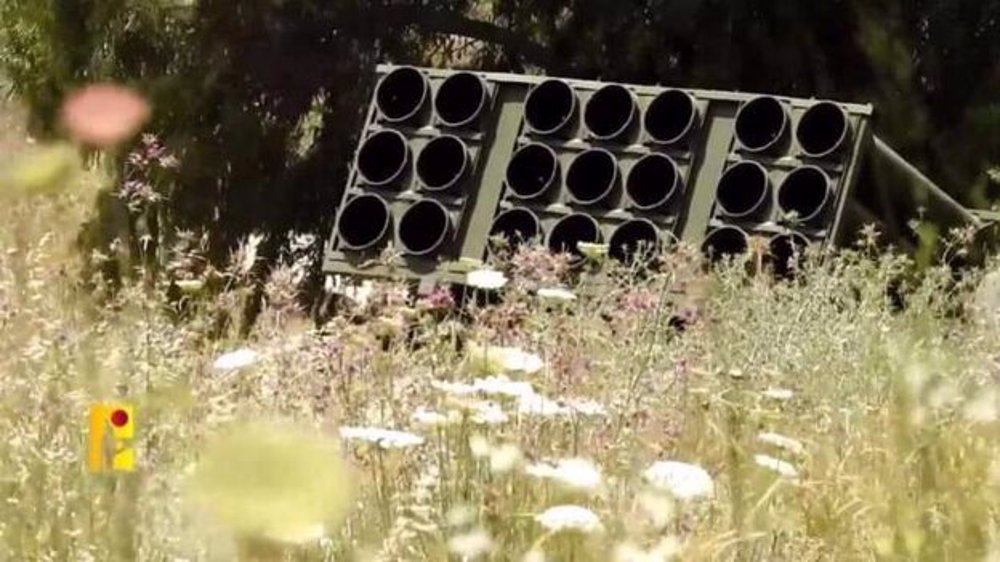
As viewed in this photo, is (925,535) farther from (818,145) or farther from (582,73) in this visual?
(582,73)

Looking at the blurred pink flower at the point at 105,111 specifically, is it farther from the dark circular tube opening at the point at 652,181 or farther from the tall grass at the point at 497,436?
the tall grass at the point at 497,436

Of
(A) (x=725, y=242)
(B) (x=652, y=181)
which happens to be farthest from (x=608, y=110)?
(A) (x=725, y=242)

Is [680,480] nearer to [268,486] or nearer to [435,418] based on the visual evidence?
[435,418]

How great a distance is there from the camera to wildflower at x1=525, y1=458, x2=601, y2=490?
2428 mm

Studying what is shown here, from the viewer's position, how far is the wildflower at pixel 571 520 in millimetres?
2266

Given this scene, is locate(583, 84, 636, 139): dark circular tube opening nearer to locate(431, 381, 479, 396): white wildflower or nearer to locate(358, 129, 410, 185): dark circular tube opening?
locate(358, 129, 410, 185): dark circular tube opening

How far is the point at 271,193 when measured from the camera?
1161 centimetres

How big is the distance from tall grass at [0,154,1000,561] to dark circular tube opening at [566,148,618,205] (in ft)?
11.5

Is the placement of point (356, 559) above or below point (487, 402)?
below

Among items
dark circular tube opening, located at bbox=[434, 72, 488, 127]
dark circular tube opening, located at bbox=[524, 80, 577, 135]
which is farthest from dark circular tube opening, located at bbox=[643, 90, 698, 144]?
dark circular tube opening, located at bbox=[434, 72, 488, 127]

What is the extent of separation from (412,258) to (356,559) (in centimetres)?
515

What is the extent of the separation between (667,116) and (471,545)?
5578 mm

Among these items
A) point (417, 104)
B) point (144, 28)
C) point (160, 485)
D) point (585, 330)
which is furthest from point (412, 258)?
point (160, 485)

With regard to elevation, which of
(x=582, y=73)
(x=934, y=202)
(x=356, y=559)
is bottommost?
(x=356, y=559)
